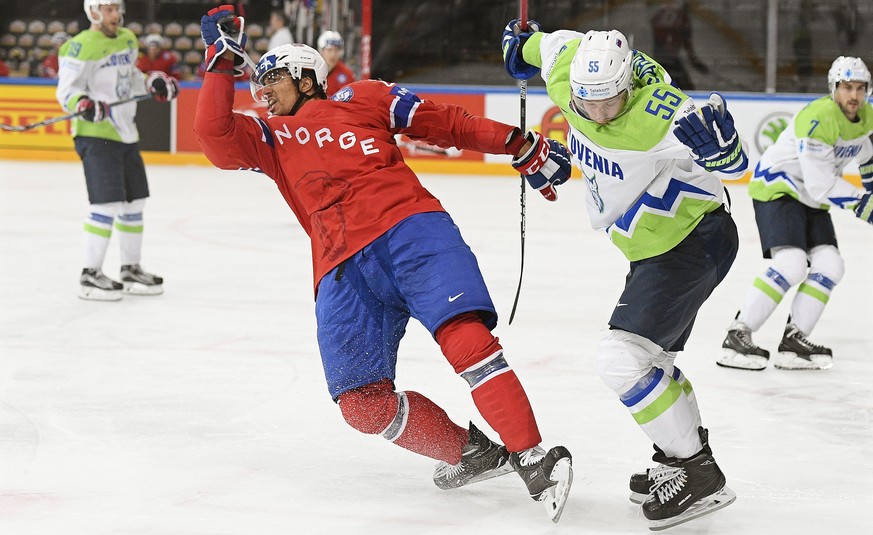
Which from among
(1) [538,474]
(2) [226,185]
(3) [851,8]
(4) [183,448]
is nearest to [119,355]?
(4) [183,448]

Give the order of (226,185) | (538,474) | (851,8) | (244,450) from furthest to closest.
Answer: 1. (851,8)
2. (226,185)
3. (244,450)
4. (538,474)

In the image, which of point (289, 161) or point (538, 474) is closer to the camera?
point (538, 474)

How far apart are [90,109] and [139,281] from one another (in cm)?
87

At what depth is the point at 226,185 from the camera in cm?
1038

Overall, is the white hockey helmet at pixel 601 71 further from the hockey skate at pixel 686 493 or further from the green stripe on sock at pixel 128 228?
the green stripe on sock at pixel 128 228

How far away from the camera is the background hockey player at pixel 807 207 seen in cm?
459

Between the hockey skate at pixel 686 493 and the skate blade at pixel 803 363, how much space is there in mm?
1744

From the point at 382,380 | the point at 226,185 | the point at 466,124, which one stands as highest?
the point at 466,124

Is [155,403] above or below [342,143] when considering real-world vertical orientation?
below

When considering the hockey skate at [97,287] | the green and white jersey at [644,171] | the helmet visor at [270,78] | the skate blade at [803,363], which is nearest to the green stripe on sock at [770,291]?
the skate blade at [803,363]

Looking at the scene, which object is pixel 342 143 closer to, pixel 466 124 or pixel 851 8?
pixel 466 124

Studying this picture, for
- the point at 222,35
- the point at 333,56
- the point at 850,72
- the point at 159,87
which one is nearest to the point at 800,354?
the point at 850,72

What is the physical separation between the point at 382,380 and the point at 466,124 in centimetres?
72

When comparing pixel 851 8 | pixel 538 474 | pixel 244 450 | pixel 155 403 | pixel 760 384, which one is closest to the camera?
pixel 538 474
